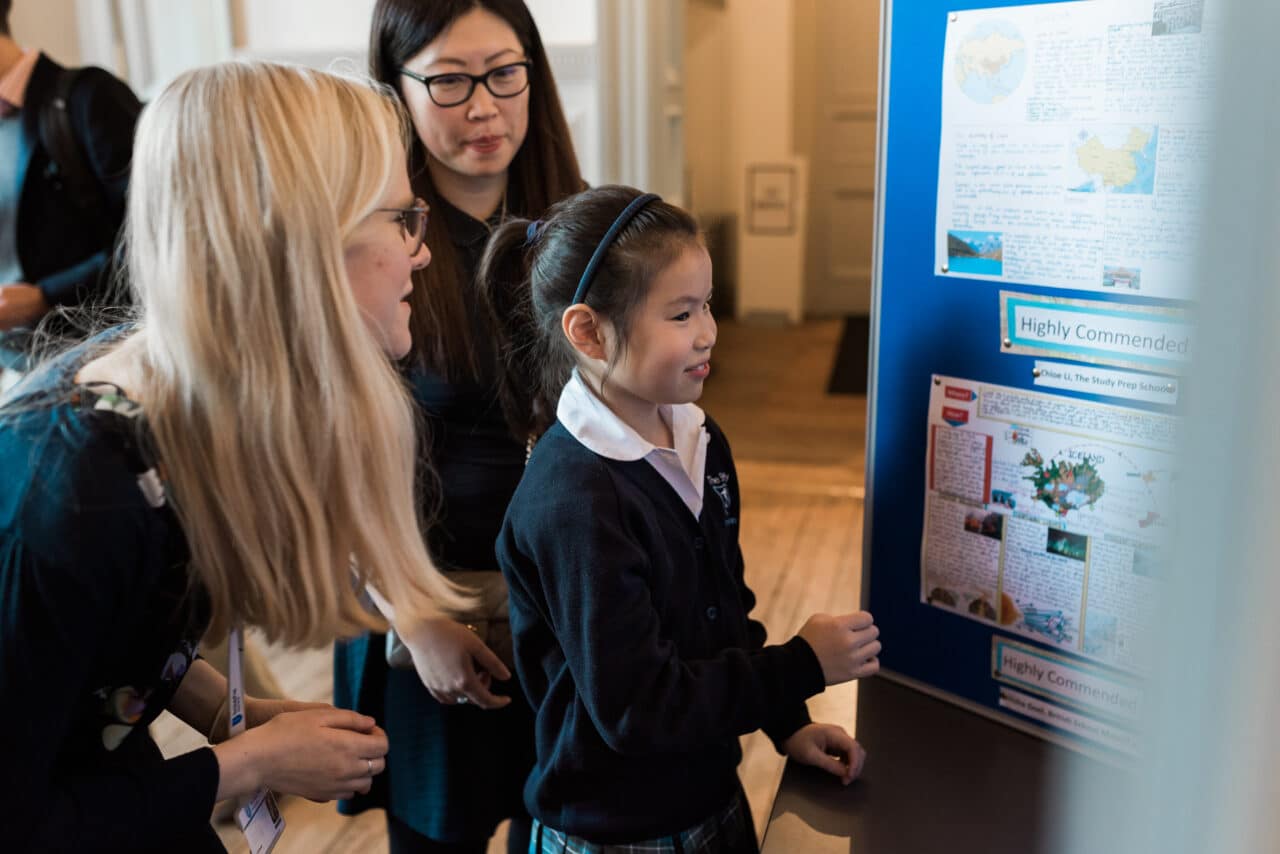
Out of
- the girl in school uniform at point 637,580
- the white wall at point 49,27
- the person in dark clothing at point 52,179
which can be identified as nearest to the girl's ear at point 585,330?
the girl in school uniform at point 637,580

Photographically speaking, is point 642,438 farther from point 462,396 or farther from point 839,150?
point 839,150

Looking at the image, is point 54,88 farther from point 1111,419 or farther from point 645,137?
point 1111,419

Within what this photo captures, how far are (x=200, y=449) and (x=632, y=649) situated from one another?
368mm

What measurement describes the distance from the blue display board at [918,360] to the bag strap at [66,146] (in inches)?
65.6

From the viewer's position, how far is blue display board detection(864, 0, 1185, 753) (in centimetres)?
97

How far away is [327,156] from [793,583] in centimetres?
247

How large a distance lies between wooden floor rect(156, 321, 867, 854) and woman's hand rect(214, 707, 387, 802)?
0.30m

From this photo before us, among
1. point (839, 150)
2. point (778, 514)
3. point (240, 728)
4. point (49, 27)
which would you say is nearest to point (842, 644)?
point (240, 728)

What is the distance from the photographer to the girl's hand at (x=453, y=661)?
1137 mm

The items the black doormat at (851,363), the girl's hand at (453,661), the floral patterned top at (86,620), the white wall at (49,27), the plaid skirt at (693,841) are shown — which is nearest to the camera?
the floral patterned top at (86,620)

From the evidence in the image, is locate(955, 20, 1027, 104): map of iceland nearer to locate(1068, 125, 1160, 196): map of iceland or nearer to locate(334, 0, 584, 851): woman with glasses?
locate(1068, 125, 1160, 196): map of iceland

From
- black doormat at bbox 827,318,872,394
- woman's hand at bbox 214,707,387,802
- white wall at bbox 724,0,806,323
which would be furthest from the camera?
white wall at bbox 724,0,806,323

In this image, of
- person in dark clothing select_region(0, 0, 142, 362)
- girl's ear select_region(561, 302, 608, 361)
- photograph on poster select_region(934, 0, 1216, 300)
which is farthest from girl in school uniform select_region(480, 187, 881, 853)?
person in dark clothing select_region(0, 0, 142, 362)

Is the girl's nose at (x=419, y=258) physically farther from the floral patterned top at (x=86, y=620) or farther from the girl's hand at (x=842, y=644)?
the girl's hand at (x=842, y=644)
